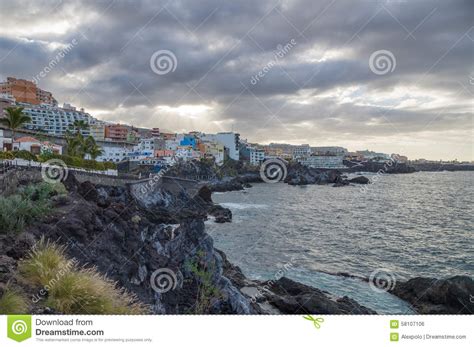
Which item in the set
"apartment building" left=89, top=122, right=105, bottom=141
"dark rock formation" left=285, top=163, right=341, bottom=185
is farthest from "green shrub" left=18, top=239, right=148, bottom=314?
"dark rock formation" left=285, top=163, right=341, bottom=185

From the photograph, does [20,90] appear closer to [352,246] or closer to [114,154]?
[114,154]

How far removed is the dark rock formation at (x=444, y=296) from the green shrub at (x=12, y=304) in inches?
543

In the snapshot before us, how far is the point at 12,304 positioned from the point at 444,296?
49.0 feet

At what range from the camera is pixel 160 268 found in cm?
838

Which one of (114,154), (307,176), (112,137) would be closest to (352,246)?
(114,154)

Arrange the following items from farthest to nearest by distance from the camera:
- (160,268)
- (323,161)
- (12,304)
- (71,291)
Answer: (323,161) < (160,268) < (71,291) < (12,304)
